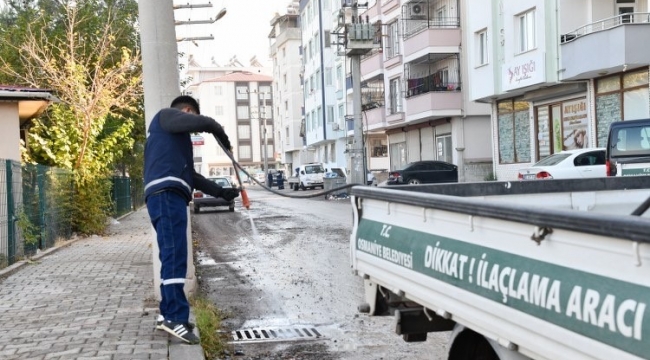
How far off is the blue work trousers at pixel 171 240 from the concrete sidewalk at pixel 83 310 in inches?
16.0

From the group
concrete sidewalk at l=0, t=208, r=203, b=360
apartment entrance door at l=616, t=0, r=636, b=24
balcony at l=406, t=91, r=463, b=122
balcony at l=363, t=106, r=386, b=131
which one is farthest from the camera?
balcony at l=363, t=106, r=386, b=131

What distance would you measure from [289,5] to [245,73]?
38502mm

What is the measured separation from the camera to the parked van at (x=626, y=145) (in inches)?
587

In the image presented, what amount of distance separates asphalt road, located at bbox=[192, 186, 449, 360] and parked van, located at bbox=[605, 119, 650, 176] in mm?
5759

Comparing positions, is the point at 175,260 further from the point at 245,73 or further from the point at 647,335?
the point at 245,73

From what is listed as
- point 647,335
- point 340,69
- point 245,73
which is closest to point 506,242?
point 647,335

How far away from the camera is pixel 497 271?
299cm

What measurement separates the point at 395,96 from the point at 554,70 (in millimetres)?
17726

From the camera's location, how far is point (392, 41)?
4297 cm

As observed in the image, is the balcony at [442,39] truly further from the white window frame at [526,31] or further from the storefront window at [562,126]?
the storefront window at [562,126]

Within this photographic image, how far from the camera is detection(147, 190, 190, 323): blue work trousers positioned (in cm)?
575

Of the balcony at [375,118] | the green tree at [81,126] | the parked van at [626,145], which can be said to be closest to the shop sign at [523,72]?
the parked van at [626,145]

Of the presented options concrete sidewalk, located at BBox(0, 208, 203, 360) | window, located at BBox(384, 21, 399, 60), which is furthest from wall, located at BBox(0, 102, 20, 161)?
window, located at BBox(384, 21, 399, 60)

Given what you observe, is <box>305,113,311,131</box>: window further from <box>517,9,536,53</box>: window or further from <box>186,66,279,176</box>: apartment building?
<box>186,66,279,176</box>: apartment building
